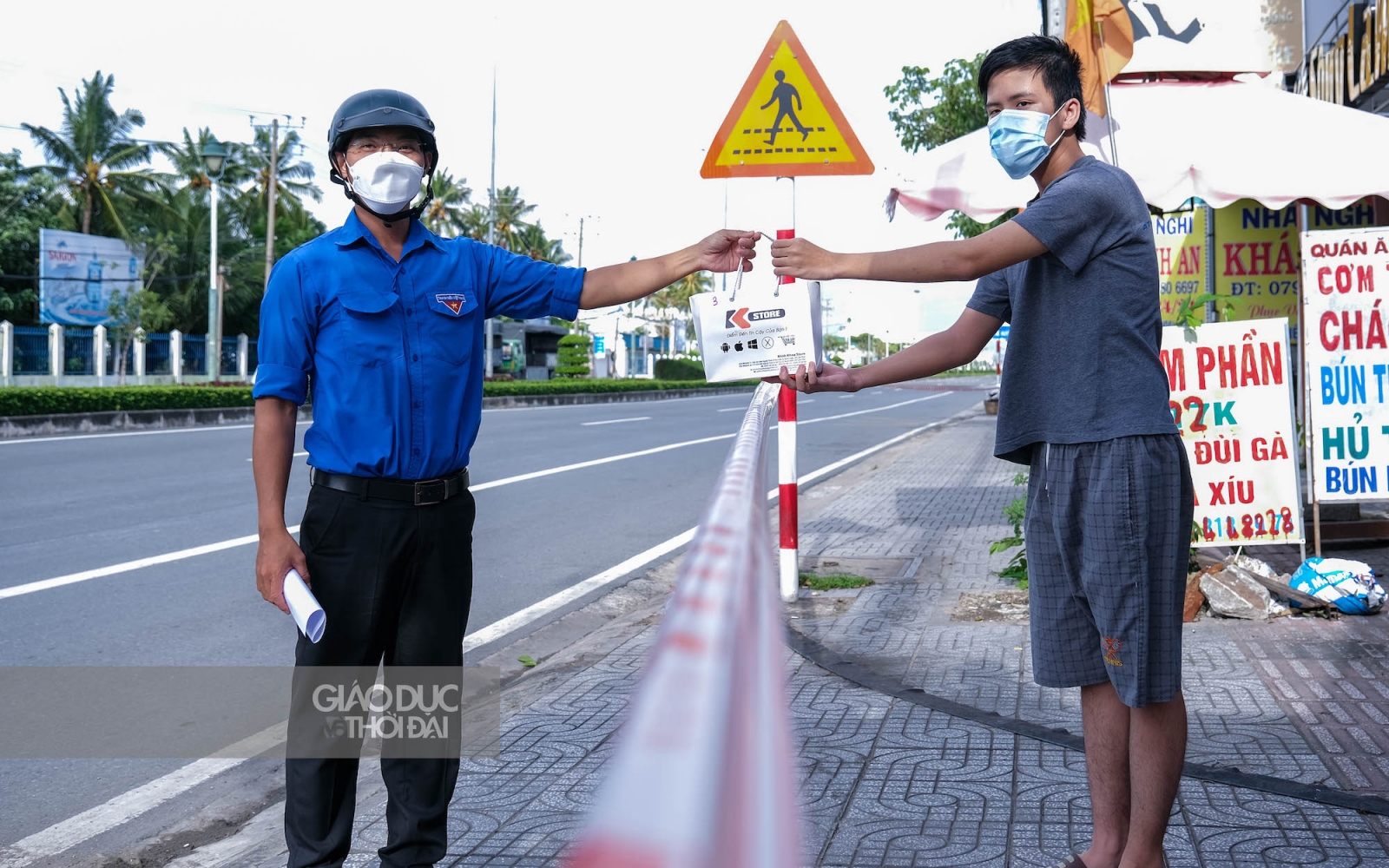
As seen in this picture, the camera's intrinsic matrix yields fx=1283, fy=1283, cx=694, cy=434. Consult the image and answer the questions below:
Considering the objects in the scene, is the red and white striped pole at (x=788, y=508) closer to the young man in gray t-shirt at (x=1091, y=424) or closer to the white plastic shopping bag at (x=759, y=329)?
the white plastic shopping bag at (x=759, y=329)

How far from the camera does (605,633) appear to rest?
636 cm

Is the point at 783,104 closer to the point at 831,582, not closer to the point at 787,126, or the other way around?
the point at 787,126

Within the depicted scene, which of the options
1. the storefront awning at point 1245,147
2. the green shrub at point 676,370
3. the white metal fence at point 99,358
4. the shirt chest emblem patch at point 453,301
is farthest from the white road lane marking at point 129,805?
the green shrub at point 676,370

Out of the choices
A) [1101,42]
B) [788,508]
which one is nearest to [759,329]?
[1101,42]

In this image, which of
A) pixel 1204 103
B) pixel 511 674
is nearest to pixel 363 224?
pixel 511 674

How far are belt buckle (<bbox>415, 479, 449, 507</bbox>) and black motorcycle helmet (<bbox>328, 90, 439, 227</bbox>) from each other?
0.62 m

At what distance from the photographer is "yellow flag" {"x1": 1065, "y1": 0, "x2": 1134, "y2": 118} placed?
583 centimetres

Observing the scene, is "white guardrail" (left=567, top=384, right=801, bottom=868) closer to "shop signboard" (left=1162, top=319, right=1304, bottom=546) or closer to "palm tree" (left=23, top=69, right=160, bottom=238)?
"shop signboard" (left=1162, top=319, right=1304, bottom=546)

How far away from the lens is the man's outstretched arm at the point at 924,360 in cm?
324

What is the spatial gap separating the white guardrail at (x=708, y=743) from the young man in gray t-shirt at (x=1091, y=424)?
51.6 inches

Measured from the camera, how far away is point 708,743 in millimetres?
918

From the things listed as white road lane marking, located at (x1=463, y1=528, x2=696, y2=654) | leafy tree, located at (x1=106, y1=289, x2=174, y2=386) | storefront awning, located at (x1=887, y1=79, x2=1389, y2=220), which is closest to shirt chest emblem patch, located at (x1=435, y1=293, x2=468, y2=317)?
white road lane marking, located at (x1=463, y1=528, x2=696, y2=654)

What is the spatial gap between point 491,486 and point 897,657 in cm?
781

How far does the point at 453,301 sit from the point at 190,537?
6.88m
